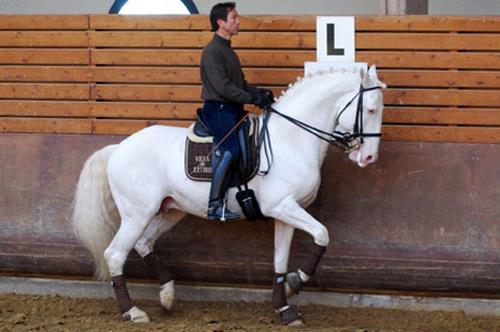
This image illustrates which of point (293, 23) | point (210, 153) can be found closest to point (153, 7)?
point (293, 23)

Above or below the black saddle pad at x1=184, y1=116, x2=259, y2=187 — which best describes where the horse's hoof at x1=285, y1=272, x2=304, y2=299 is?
below

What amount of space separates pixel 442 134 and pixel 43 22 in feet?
10.9

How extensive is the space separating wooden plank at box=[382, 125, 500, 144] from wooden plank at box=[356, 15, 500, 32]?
75cm

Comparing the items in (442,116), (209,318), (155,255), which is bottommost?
(209,318)

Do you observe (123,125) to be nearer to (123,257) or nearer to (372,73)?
(123,257)

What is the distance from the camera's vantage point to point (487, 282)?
9.55 m

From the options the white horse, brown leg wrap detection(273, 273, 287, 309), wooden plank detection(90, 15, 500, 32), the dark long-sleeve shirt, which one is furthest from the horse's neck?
brown leg wrap detection(273, 273, 287, 309)

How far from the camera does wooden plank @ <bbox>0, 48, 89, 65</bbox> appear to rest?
33.5 feet

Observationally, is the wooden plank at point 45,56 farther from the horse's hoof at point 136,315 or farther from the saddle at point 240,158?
the horse's hoof at point 136,315

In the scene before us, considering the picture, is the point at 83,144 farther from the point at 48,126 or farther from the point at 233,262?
the point at 233,262

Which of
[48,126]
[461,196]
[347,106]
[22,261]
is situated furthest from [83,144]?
[461,196]

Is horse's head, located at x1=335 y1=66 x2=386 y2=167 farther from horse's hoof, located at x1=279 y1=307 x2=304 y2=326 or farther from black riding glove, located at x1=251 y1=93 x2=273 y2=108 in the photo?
horse's hoof, located at x1=279 y1=307 x2=304 y2=326

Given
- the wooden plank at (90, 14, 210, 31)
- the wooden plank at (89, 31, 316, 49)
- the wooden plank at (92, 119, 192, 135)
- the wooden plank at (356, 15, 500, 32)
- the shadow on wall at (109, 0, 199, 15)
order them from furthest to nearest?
the shadow on wall at (109, 0, 199, 15) < the wooden plank at (92, 119, 192, 135) < the wooden plank at (90, 14, 210, 31) < the wooden plank at (89, 31, 316, 49) < the wooden plank at (356, 15, 500, 32)

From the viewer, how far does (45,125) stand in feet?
33.8
